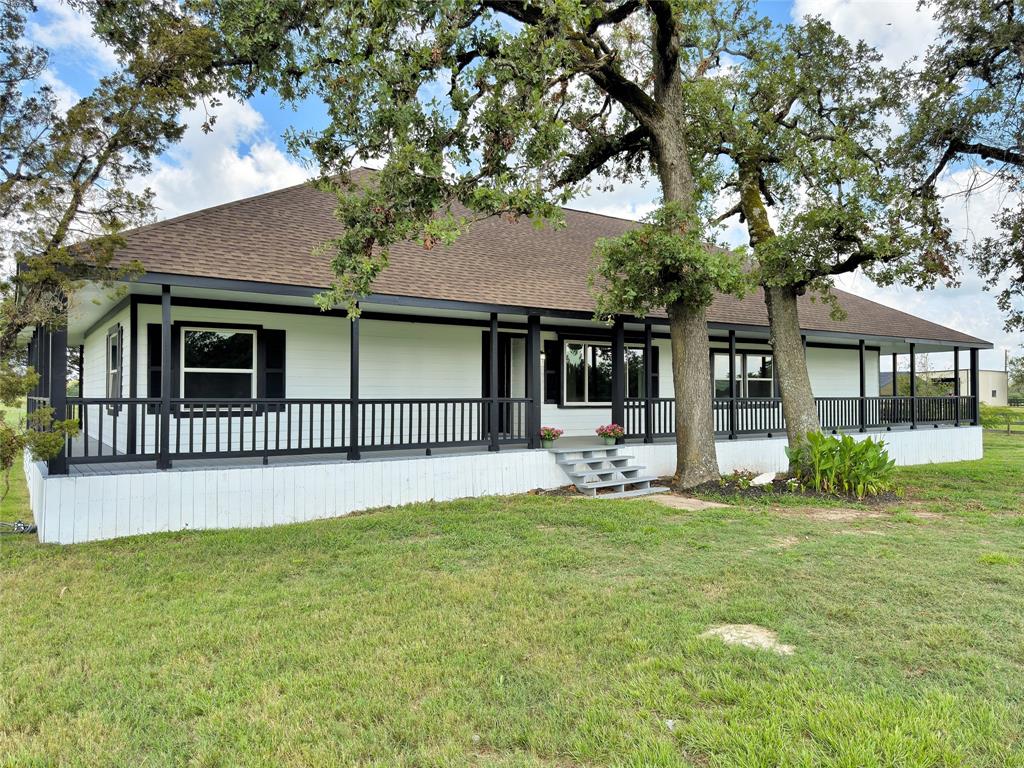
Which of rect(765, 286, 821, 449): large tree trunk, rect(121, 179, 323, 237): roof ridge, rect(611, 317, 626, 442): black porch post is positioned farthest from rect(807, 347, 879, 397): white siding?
rect(121, 179, 323, 237): roof ridge

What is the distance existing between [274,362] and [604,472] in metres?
5.96

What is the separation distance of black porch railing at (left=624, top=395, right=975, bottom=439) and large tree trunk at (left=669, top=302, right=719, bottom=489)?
607mm

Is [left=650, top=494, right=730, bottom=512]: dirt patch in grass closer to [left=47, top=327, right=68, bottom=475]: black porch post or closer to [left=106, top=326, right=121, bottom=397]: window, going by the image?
[left=47, top=327, right=68, bottom=475]: black porch post

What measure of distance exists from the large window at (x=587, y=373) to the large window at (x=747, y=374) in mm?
3032

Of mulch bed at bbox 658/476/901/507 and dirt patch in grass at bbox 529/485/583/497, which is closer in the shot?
mulch bed at bbox 658/476/901/507

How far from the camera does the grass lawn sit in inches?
110

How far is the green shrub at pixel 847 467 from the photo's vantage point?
10.1m

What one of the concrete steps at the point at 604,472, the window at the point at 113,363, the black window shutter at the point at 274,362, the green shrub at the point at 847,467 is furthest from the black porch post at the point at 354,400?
the green shrub at the point at 847,467

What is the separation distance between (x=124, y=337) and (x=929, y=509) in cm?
1289

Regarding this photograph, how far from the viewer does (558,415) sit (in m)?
13.5

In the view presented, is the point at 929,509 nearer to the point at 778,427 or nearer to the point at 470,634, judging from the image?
the point at 778,427

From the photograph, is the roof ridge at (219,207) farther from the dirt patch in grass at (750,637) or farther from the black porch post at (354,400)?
the dirt patch in grass at (750,637)

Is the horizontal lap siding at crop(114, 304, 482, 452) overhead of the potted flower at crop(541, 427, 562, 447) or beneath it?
overhead

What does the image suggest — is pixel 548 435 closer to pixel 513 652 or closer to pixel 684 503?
pixel 684 503
